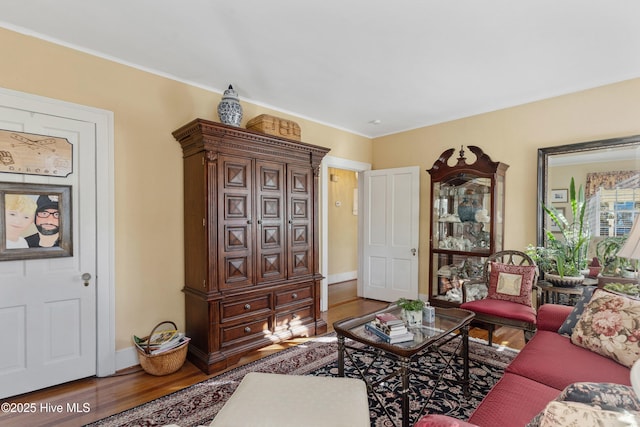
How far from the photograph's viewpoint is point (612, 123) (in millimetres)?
3123

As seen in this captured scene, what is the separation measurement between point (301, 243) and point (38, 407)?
7.72 feet

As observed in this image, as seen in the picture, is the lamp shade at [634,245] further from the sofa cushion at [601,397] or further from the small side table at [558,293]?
the small side table at [558,293]

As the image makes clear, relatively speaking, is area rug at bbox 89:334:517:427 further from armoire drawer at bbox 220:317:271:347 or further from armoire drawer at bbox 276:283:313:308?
armoire drawer at bbox 276:283:313:308

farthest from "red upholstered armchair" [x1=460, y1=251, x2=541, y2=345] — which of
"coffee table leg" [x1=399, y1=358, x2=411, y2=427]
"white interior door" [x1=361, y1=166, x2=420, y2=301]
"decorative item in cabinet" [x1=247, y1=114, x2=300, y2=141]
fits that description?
"decorative item in cabinet" [x1=247, y1=114, x2=300, y2=141]

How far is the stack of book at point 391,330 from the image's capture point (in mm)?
1966

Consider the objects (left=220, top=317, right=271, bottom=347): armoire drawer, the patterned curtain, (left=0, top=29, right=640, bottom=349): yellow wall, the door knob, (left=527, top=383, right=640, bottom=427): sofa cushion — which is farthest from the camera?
the patterned curtain

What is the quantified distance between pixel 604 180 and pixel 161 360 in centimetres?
438

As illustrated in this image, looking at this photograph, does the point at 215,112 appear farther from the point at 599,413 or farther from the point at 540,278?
the point at 540,278

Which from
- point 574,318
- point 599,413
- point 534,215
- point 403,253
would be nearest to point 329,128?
point 403,253

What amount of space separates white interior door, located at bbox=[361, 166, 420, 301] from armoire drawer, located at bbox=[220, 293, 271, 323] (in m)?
2.18

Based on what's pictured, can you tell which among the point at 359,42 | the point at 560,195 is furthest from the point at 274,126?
the point at 560,195

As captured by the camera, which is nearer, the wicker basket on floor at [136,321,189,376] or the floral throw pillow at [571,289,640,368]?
the floral throw pillow at [571,289,640,368]

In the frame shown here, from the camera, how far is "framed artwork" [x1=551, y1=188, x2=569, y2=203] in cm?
335

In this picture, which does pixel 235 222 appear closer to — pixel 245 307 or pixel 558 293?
pixel 245 307
